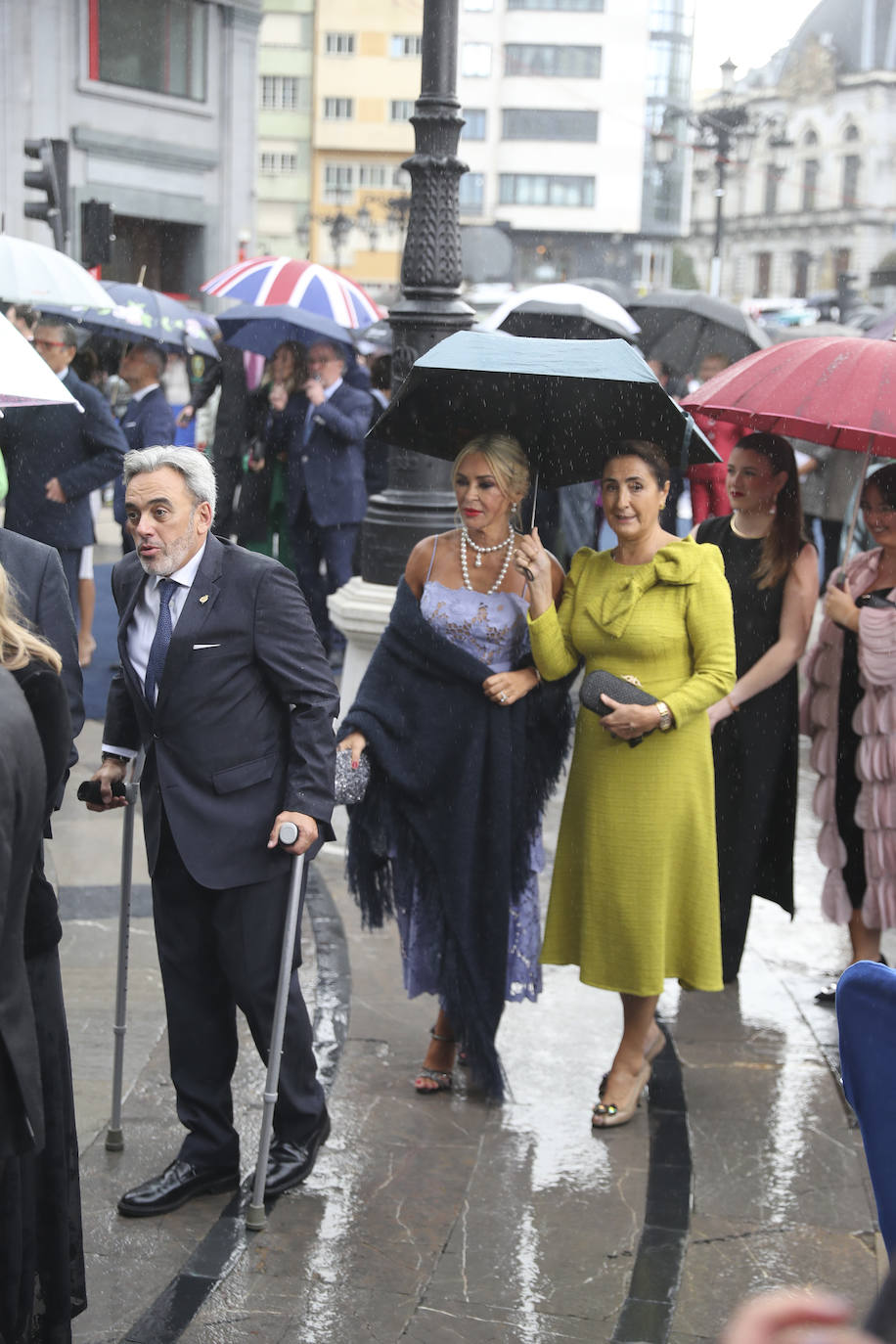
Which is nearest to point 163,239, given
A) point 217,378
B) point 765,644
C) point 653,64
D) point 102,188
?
point 102,188

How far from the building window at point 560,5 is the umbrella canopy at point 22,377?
241 ft

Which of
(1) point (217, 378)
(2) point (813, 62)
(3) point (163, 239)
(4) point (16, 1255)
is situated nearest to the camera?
(4) point (16, 1255)

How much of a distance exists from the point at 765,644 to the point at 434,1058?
67.5 inches

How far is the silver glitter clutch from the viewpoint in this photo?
4.23 meters

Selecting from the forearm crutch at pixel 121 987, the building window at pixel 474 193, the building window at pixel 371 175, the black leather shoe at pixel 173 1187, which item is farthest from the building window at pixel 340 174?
the black leather shoe at pixel 173 1187

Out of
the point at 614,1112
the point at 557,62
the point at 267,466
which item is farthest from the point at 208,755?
the point at 557,62

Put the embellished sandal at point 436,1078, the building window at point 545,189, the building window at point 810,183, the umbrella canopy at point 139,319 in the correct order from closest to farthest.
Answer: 1. the embellished sandal at point 436,1078
2. the umbrella canopy at point 139,319
3. the building window at point 545,189
4. the building window at point 810,183

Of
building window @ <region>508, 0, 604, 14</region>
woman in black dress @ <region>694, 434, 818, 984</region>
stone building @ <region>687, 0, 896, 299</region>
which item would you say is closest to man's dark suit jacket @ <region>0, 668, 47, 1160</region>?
woman in black dress @ <region>694, 434, 818, 984</region>

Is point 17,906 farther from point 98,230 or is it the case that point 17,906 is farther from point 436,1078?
point 98,230

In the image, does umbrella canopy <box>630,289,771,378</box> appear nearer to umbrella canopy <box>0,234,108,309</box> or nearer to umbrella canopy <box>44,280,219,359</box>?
umbrella canopy <box>44,280,219,359</box>

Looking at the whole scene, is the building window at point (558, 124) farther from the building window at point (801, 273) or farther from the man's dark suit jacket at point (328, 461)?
the man's dark suit jacket at point (328, 461)

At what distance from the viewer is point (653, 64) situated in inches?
2953

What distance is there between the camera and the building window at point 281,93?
72.4 metres

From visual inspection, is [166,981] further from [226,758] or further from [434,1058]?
[434,1058]
